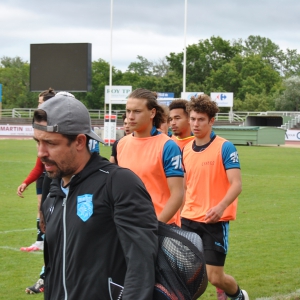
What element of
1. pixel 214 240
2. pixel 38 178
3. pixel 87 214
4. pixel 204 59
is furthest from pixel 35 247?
pixel 204 59

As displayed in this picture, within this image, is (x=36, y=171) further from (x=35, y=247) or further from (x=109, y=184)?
(x=109, y=184)

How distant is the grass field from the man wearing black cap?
4.65 meters

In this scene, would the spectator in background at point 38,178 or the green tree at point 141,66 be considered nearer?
the spectator in background at point 38,178

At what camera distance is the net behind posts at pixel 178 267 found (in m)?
2.70

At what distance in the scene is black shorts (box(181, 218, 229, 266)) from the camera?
6.23 meters

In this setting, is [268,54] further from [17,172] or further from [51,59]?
[17,172]

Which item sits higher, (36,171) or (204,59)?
(204,59)

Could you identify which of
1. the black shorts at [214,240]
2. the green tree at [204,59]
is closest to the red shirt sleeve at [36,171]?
the black shorts at [214,240]

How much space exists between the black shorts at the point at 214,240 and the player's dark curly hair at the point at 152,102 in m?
1.17

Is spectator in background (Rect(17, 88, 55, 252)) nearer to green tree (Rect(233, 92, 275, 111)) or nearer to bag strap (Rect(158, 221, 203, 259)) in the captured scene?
bag strap (Rect(158, 221, 203, 259))

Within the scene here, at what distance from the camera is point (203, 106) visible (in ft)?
21.0

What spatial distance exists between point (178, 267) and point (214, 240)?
3601mm

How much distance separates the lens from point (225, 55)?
9662cm

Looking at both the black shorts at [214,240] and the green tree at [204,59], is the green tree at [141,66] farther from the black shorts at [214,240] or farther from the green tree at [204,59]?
the black shorts at [214,240]
